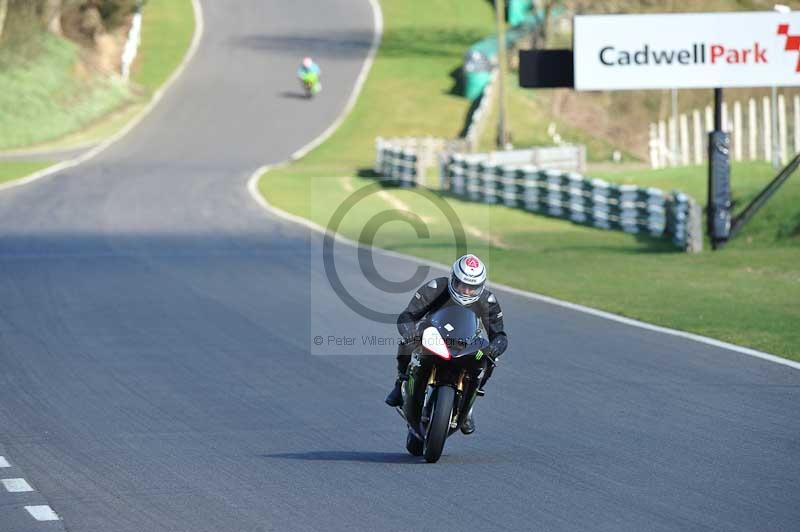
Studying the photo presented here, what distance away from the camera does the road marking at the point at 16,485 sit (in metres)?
8.95

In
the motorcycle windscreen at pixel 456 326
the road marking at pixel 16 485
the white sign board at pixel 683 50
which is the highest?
the white sign board at pixel 683 50

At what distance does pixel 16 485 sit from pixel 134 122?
44841 millimetres

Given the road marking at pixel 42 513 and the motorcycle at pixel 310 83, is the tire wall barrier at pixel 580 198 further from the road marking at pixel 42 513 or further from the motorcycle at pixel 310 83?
the road marking at pixel 42 513

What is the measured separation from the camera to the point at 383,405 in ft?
40.4

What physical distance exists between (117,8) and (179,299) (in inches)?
1858

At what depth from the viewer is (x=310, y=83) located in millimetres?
56688

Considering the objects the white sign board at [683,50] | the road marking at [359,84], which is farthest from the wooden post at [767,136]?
the road marking at [359,84]

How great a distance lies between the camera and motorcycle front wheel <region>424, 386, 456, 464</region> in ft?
31.4

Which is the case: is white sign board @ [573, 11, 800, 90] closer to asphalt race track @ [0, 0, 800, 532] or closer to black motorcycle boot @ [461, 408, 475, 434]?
asphalt race track @ [0, 0, 800, 532]

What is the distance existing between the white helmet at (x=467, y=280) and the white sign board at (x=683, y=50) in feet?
58.9

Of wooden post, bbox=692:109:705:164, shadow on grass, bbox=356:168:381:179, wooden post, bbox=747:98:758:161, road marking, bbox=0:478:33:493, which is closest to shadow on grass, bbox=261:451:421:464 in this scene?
road marking, bbox=0:478:33:493

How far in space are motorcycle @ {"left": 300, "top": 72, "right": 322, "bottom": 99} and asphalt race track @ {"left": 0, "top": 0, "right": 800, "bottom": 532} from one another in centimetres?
3076

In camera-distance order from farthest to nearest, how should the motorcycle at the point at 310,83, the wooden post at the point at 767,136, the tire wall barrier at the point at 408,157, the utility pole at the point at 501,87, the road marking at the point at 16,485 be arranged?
1. the motorcycle at the point at 310,83
2. the utility pole at the point at 501,87
3. the tire wall barrier at the point at 408,157
4. the wooden post at the point at 767,136
5. the road marking at the point at 16,485

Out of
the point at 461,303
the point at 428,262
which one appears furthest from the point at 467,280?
the point at 428,262
